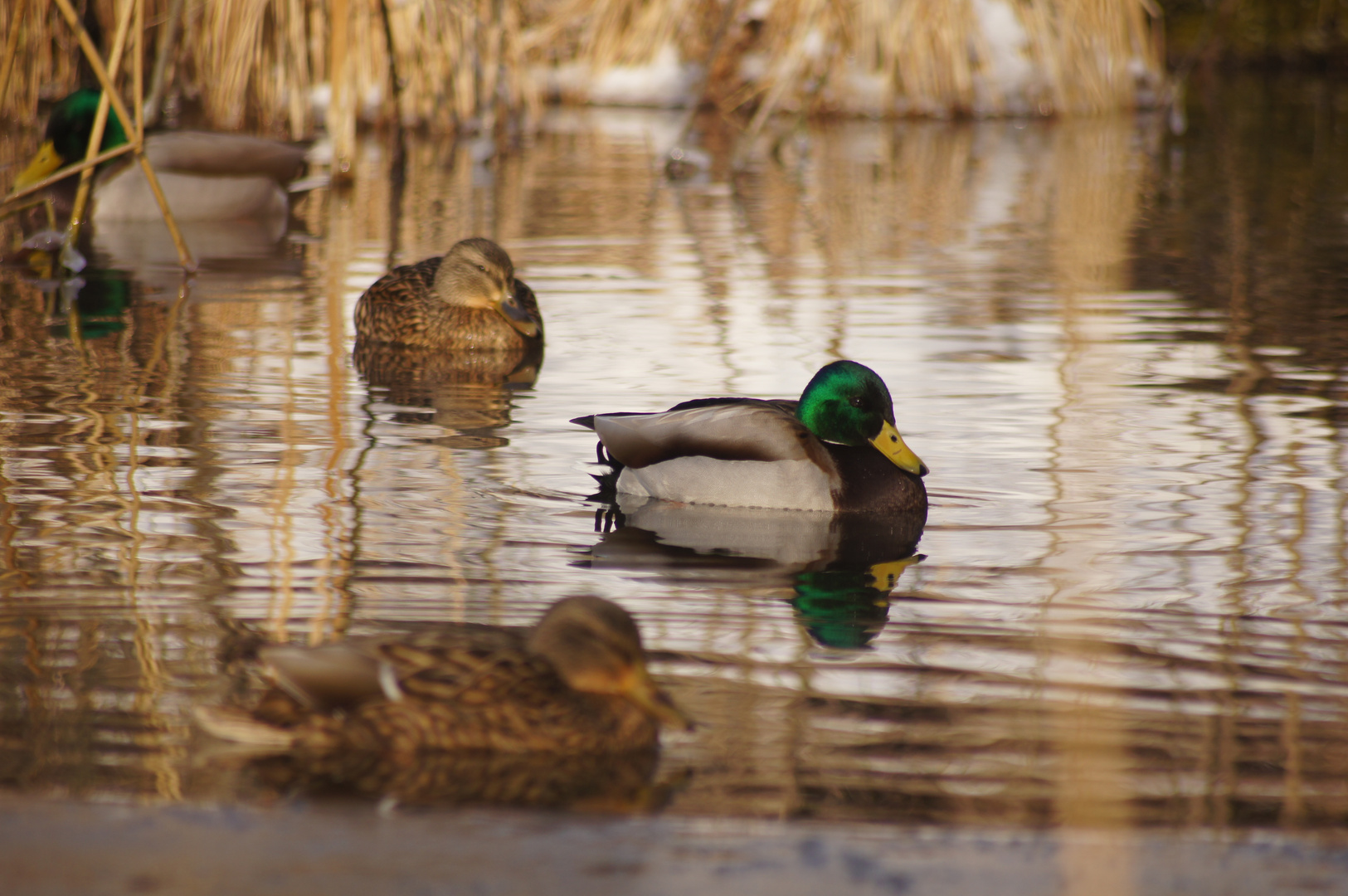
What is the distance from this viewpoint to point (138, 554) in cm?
516

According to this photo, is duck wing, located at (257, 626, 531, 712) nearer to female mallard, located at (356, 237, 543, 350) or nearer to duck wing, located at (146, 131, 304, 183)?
female mallard, located at (356, 237, 543, 350)

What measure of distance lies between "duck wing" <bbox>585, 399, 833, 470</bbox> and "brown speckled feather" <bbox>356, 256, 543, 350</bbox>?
2890 mm

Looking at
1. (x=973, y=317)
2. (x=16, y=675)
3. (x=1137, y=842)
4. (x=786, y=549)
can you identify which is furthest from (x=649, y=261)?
(x=1137, y=842)

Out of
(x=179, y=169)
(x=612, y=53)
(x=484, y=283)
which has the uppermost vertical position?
(x=612, y=53)

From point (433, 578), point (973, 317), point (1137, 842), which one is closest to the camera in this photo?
point (1137, 842)

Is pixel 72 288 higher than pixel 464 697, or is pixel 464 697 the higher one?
pixel 72 288

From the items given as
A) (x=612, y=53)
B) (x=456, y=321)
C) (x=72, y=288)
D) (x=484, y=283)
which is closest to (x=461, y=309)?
(x=456, y=321)

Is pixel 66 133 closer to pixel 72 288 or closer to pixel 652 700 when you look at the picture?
pixel 72 288

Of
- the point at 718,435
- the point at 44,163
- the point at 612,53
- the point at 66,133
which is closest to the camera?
the point at 718,435

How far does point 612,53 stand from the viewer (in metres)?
A: 23.6

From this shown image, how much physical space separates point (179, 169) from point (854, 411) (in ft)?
25.5

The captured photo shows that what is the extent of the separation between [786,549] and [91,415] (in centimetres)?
290

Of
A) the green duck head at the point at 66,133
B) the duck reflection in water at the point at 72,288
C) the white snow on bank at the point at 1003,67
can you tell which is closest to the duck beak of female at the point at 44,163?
the green duck head at the point at 66,133

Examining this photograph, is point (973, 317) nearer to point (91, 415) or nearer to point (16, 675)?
point (91, 415)
